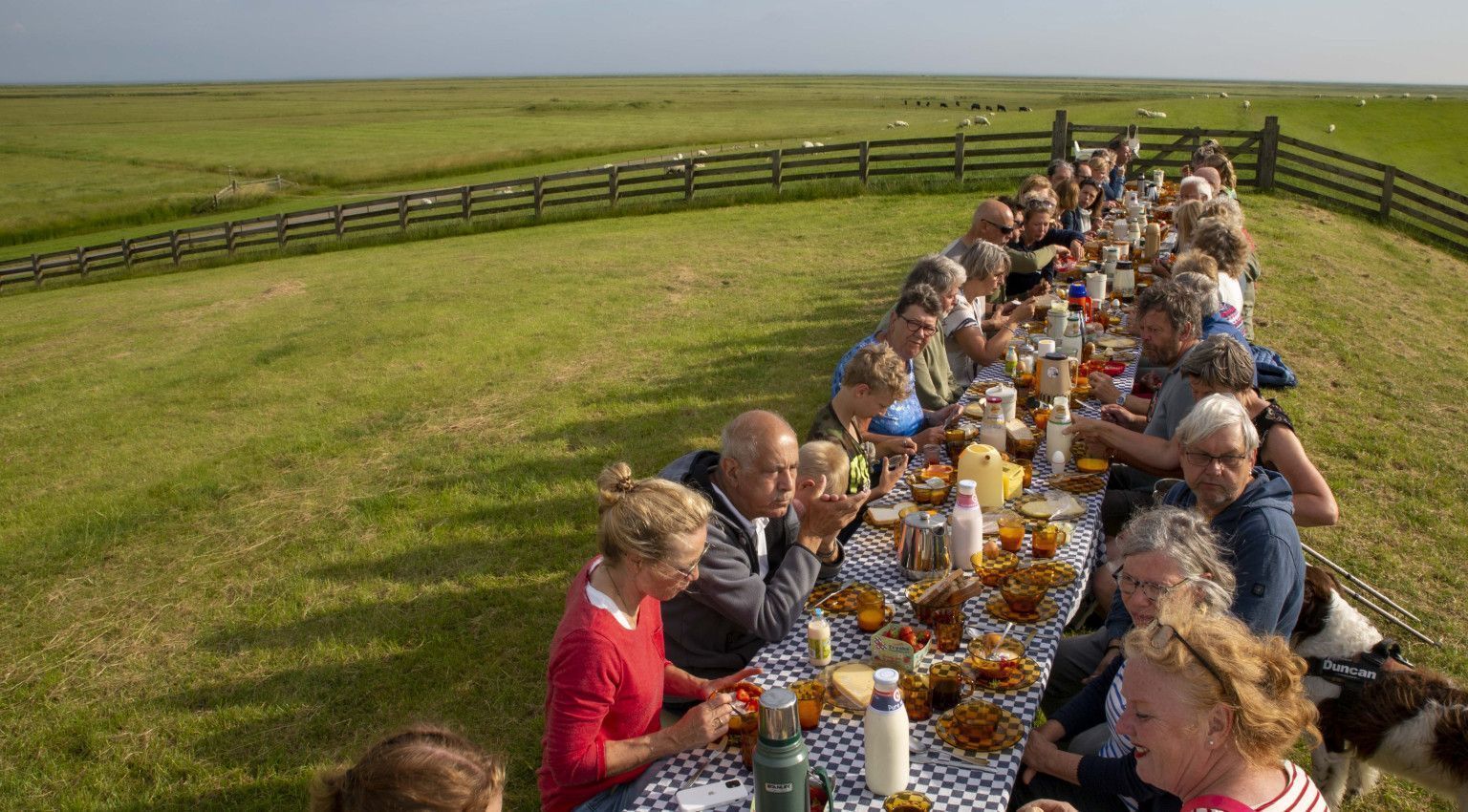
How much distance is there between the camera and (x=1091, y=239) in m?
11.0

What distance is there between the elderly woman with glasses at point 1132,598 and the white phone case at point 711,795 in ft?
3.39

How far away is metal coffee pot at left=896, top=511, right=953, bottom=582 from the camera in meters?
3.72

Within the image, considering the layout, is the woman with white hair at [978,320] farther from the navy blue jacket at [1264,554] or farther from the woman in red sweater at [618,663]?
the woman in red sweater at [618,663]

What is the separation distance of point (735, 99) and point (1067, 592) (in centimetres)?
9905

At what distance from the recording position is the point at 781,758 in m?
2.36

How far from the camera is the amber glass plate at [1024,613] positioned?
346cm

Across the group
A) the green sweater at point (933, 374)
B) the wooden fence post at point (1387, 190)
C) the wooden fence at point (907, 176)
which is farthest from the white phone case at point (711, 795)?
the wooden fence post at point (1387, 190)

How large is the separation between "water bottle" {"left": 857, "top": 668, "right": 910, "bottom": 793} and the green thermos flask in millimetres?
263

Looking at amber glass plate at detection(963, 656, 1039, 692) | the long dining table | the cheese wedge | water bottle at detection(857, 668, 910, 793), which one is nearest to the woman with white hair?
the long dining table

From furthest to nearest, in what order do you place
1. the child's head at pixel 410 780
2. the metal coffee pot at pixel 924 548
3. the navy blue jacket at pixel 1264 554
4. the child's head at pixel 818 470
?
the child's head at pixel 818 470 < the metal coffee pot at pixel 924 548 < the navy blue jacket at pixel 1264 554 < the child's head at pixel 410 780

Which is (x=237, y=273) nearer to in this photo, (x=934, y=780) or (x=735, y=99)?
(x=934, y=780)

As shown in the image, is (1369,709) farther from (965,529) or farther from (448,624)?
(448,624)

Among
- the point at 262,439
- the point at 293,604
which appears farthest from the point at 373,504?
the point at 262,439

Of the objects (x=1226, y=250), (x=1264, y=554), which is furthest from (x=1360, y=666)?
(x=1226, y=250)
